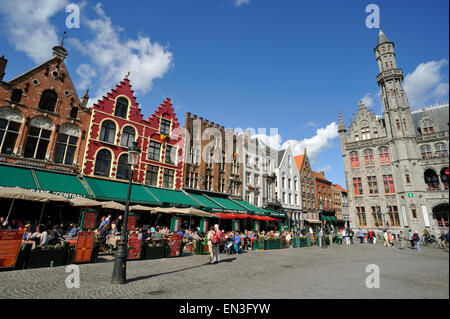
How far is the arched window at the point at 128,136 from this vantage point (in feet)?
74.8

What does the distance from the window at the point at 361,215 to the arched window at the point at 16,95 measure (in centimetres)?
4285

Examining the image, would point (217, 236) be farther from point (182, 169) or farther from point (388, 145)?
point (388, 145)

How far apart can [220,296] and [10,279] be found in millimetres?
6877

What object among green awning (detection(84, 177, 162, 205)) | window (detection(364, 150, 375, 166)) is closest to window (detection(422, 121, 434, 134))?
window (detection(364, 150, 375, 166))

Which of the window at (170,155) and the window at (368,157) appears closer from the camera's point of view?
the window at (170,155)

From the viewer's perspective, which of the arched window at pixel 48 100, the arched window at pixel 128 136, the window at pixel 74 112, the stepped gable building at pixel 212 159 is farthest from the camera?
the stepped gable building at pixel 212 159

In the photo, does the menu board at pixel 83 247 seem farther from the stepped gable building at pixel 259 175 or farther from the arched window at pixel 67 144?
the stepped gable building at pixel 259 175

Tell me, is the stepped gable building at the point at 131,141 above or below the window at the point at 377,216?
above

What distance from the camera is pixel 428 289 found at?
5.82 feet

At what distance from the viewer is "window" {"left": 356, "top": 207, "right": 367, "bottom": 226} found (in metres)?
36.9

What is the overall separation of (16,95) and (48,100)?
1.92m

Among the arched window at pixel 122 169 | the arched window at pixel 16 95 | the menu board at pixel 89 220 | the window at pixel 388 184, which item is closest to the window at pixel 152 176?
the arched window at pixel 122 169

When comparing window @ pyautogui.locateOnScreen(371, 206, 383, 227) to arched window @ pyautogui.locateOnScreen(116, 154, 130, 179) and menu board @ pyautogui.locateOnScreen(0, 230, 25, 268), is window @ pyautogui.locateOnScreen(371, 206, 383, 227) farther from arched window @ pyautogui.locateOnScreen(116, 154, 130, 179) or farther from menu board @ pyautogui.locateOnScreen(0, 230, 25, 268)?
menu board @ pyautogui.locateOnScreen(0, 230, 25, 268)
